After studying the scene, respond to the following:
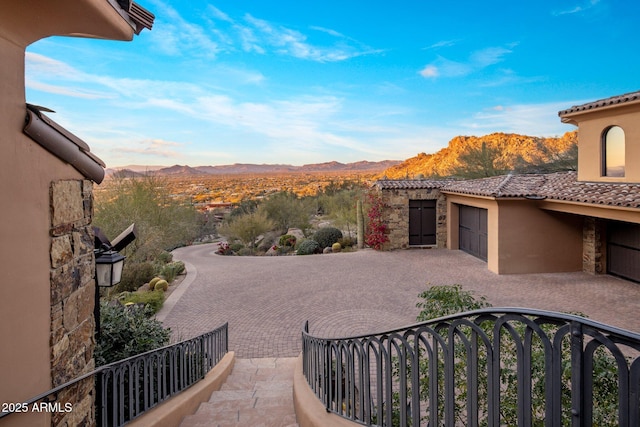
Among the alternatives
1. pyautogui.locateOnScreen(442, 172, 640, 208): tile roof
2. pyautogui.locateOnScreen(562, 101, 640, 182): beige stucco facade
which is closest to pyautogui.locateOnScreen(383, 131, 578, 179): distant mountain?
pyautogui.locateOnScreen(442, 172, 640, 208): tile roof

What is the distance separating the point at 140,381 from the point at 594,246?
506 inches

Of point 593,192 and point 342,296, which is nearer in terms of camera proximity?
point 593,192

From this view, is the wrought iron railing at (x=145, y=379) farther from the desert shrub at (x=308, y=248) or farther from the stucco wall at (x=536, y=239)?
the desert shrub at (x=308, y=248)

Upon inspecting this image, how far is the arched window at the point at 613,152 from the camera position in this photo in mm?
9836

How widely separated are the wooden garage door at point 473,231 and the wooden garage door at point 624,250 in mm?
3692

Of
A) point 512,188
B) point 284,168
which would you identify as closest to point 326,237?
point 512,188

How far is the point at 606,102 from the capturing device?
957cm

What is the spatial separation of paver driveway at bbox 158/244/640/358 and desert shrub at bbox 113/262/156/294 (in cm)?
123

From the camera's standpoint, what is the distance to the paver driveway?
7641mm

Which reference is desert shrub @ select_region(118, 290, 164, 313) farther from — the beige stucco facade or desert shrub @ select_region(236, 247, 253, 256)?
the beige stucco facade

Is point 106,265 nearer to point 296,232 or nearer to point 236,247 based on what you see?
point 236,247

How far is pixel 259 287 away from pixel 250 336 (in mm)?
3601

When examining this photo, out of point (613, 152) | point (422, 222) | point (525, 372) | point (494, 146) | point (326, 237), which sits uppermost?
point (494, 146)

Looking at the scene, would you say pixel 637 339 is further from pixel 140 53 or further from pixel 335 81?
pixel 335 81
